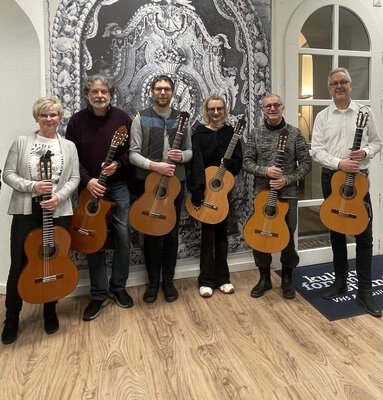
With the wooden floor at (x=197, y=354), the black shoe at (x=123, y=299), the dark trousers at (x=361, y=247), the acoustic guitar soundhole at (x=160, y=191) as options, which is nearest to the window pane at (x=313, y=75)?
the dark trousers at (x=361, y=247)

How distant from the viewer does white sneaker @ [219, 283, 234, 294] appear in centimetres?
268

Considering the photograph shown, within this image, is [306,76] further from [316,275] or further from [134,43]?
[316,275]

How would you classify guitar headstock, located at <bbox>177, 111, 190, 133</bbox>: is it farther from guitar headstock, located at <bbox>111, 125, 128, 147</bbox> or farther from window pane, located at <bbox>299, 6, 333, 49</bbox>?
window pane, located at <bbox>299, 6, 333, 49</bbox>

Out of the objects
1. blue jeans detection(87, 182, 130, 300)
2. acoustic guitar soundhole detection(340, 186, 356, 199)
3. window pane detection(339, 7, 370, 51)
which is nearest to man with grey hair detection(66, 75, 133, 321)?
blue jeans detection(87, 182, 130, 300)

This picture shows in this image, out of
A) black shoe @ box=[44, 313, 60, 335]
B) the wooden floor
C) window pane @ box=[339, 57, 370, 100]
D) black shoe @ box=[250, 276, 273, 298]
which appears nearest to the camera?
the wooden floor

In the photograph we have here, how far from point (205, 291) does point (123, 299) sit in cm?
59

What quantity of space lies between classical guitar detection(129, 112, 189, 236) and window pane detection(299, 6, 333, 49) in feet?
4.79

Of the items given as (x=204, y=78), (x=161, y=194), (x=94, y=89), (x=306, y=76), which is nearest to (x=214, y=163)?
(x=161, y=194)

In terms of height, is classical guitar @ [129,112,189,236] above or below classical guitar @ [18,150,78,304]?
above

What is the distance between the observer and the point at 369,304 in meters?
2.38

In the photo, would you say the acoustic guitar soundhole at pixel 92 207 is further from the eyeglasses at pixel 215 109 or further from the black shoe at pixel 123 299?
the eyeglasses at pixel 215 109

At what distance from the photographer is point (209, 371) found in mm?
1799

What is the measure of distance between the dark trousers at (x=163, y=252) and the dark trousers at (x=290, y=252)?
0.63m

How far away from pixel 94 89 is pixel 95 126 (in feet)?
0.76
